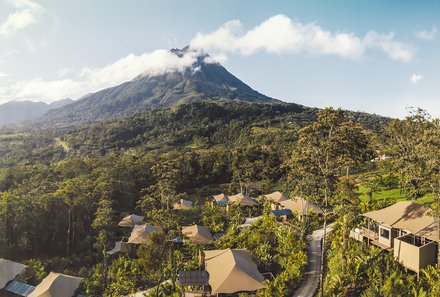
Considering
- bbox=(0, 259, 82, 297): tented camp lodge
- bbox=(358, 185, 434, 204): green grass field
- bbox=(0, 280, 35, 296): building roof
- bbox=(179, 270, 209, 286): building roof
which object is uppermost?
bbox=(358, 185, 434, 204): green grass field

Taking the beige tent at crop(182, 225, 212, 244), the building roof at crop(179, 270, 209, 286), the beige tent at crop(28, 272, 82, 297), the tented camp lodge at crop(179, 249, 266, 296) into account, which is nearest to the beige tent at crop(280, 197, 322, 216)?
the beige tent at crop(182, 225, 212, 244)

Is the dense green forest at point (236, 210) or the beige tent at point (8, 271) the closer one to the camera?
the dense green forest at point (236, 210)

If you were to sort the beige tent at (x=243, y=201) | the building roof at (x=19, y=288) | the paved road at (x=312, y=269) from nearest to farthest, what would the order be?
the paved road at (x=312, y=269) → the building roof at (x=19, y=288) → the beige tent at (x=243, y=201)

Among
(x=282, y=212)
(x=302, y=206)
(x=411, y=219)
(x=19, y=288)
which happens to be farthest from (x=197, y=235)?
(x=411, y=219)

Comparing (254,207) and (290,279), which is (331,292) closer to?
(290,279)

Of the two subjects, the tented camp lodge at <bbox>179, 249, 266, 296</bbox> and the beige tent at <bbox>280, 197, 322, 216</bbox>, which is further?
the beige tent at <bbox>280, 197, 322, 216</bbox>

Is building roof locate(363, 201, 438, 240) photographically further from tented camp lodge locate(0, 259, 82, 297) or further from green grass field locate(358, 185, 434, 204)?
tented camp lodge locate(0, 259, 82, 297)

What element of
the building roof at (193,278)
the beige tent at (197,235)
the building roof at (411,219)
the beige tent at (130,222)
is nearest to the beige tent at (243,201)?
the beige tent at (130,222)

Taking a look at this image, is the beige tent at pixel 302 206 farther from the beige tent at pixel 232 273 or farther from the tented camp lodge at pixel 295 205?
the beige tent at pixel 232 273
